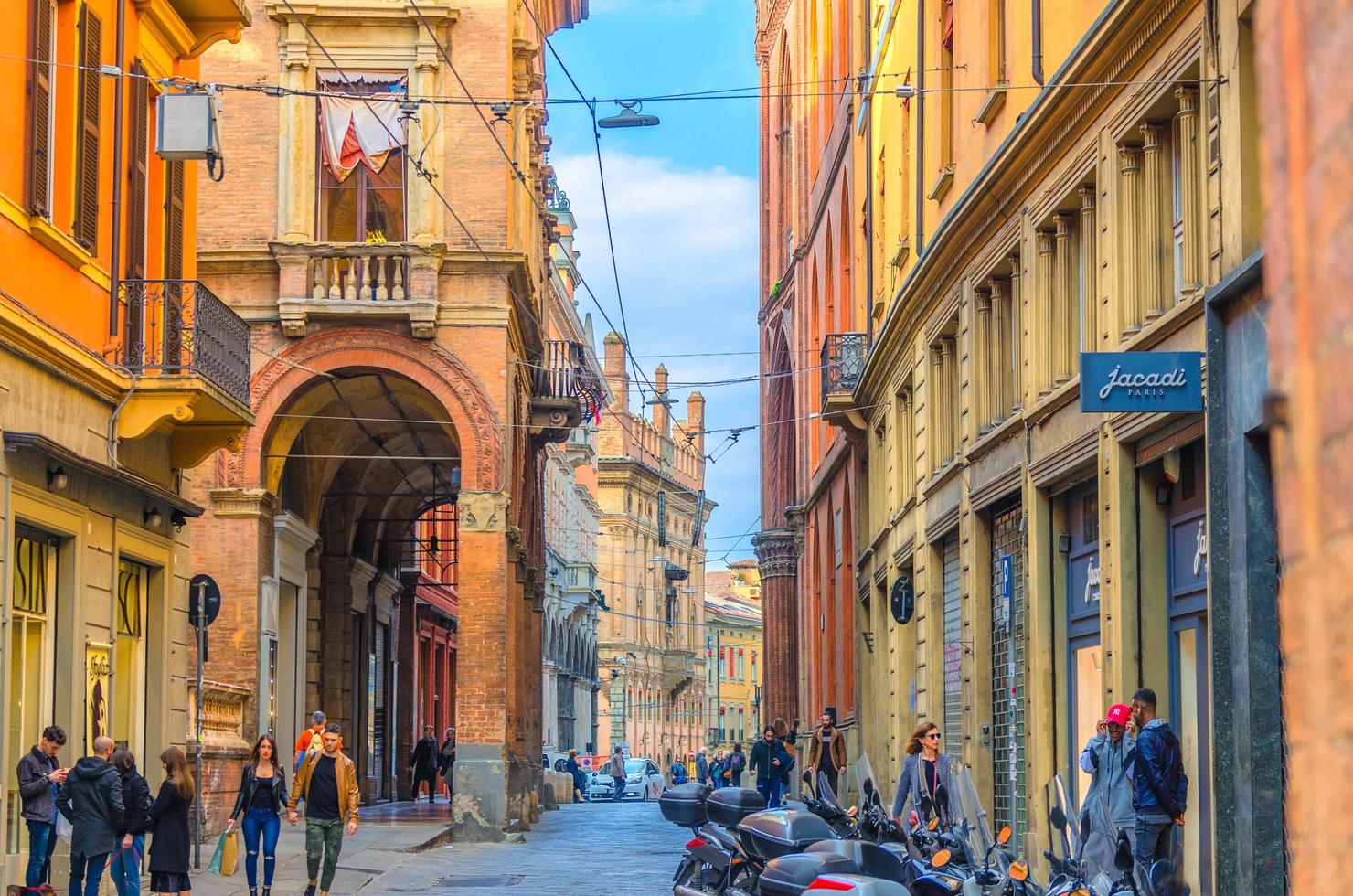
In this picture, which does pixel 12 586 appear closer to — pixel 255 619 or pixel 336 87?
pixel 255 619

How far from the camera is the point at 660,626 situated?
360 feet

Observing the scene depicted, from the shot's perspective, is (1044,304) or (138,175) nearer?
(1044,304)

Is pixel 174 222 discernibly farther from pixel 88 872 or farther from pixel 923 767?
pixel 923 767

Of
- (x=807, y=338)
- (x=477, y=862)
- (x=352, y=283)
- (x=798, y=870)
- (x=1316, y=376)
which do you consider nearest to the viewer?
(x=1316, y=376)

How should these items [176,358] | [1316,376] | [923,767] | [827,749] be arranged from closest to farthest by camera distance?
[1316,376]
[923,767]
[176,358]
[827,749]

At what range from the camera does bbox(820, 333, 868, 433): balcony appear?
29.1 meters

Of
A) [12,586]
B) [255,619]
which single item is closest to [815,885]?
[12,586]

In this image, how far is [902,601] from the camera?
76.5 ft

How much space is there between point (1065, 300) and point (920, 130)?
7.42 metres

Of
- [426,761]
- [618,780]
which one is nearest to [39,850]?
[426,761]

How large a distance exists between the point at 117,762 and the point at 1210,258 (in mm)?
8149

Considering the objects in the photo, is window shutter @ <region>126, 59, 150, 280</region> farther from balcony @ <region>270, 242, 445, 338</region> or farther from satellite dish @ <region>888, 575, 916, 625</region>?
balcony @ <region>270, 242, 445, 338</region>

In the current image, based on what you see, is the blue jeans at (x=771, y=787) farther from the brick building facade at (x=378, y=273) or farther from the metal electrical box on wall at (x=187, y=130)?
the metal electrical box on wall at (x=187, y=130)

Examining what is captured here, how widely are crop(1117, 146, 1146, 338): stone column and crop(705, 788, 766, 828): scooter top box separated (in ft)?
14.2
